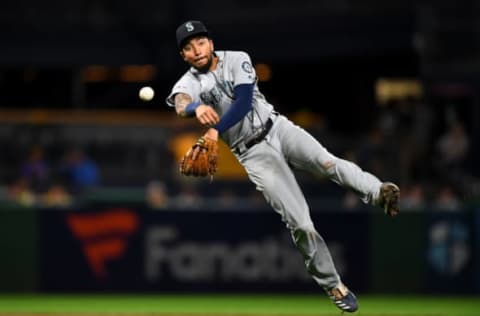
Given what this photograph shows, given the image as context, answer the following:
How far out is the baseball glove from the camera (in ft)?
30.0

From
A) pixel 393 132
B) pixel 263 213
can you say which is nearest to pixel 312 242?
pixel 263 213

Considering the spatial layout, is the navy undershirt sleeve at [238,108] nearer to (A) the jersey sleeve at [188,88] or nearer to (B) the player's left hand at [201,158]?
(B) the player's left hand at [201,158]

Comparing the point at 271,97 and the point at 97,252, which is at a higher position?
the point at 271,97

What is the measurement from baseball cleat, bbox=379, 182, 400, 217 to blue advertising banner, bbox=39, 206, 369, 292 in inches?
253

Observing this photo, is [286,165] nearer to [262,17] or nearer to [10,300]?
[10,300]

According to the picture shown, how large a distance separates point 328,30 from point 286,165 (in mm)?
12330

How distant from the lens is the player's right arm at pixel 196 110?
8930 millimetres

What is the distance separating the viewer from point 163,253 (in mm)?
15586

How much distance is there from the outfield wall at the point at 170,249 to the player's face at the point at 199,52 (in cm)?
625

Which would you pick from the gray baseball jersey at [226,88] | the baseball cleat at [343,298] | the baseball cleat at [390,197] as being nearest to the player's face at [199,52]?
the gray baseball jersey at [226,88]

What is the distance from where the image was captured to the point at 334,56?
21.9 m

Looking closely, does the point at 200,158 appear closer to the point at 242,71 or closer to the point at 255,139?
the point at 255,139

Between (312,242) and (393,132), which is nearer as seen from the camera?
(312,242)

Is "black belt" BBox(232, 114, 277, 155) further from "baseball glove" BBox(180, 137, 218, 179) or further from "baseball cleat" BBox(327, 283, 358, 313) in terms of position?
"baseball cleat" BBox(327, 283, 358, 313)
